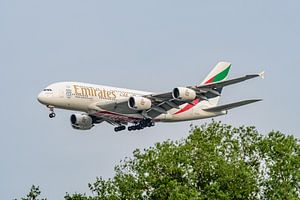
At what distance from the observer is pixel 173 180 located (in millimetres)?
75125

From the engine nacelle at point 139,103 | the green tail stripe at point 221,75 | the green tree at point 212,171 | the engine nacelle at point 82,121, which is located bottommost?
the green tree at point 212,171

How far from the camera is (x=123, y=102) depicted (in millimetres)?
93938

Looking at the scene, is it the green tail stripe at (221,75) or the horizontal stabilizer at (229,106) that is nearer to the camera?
the horizontal stabilizer at (229,106)

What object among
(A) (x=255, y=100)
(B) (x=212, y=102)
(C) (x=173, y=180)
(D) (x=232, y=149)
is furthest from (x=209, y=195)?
(B) (x=212, y=102)

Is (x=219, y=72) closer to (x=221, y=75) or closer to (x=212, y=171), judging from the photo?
(x=221, y=75)

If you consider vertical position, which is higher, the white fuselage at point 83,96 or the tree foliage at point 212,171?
the white fuselage at point 83,96

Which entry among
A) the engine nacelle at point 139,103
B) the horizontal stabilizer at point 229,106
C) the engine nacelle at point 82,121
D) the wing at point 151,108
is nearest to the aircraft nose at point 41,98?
the wing at point 151,108

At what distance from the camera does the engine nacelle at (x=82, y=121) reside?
325 feet

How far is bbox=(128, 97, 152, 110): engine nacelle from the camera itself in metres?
93.0

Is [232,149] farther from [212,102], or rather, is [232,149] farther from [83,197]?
[212,102]

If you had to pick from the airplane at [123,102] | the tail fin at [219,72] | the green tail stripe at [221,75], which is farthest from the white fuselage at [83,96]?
the green tail stripe at [221,75]

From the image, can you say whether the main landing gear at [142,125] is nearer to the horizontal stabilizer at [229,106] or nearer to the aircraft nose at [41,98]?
the horizontal stabilizer at [229,106]

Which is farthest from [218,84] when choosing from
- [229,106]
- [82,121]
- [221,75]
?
[221,75]

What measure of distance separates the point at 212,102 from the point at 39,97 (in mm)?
24502
